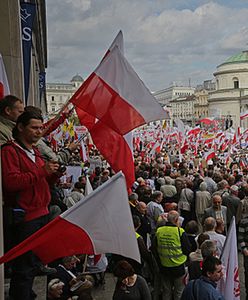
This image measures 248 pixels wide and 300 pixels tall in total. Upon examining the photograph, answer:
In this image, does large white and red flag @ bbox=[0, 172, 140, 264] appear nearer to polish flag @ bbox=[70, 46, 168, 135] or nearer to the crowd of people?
the crowd of people

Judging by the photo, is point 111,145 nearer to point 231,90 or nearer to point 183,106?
point 231,90

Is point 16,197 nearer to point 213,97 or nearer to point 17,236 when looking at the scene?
point 17,236

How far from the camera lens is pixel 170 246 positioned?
241 inches

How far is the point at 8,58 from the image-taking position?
296 inches

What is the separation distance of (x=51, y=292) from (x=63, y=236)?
4.84 ft

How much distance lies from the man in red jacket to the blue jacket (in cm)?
153

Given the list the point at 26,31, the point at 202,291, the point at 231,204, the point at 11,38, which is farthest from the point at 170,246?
the point at 26,31

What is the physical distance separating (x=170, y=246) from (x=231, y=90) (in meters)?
103

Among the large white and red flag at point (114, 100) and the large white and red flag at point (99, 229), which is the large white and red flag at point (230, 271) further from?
the large white and red flag at point (99, 229)

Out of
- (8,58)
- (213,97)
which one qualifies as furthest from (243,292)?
(213,97)

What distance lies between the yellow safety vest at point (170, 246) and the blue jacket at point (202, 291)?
5.41 feet

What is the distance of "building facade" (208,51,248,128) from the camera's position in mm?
103625

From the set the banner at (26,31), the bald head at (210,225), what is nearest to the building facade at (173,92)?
the banner at (26,31)

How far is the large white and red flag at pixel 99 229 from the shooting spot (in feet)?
10.2
